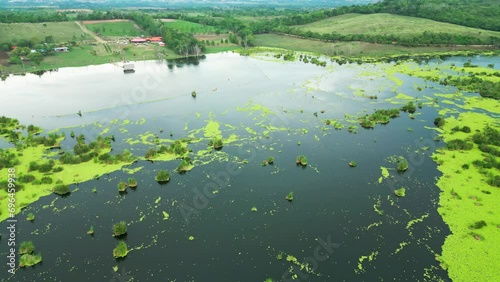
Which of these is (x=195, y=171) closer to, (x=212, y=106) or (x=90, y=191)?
(x=90, y=191)

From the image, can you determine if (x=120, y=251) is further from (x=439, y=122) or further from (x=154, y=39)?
(x=154, y=39)

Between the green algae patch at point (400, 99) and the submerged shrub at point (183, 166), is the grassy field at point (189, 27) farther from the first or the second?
the submerged shrub at point (183, 166)

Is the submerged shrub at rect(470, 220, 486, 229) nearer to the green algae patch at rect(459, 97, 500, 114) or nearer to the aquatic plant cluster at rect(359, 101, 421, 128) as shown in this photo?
the aquatic plant cluster at rect(359, 101, 421, 128)

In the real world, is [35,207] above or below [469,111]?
below

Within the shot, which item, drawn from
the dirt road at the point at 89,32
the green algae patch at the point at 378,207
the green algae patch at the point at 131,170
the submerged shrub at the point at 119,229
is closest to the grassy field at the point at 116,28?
the dirt road at the point at 89,32

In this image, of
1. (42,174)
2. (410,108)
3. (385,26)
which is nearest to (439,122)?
(410,108)

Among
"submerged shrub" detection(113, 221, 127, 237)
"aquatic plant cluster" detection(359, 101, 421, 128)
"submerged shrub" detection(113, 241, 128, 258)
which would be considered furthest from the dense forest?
"submerged shrub" detection(113, 241, 128, 258)

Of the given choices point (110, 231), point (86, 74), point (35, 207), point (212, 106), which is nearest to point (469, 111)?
point (212, 106)
